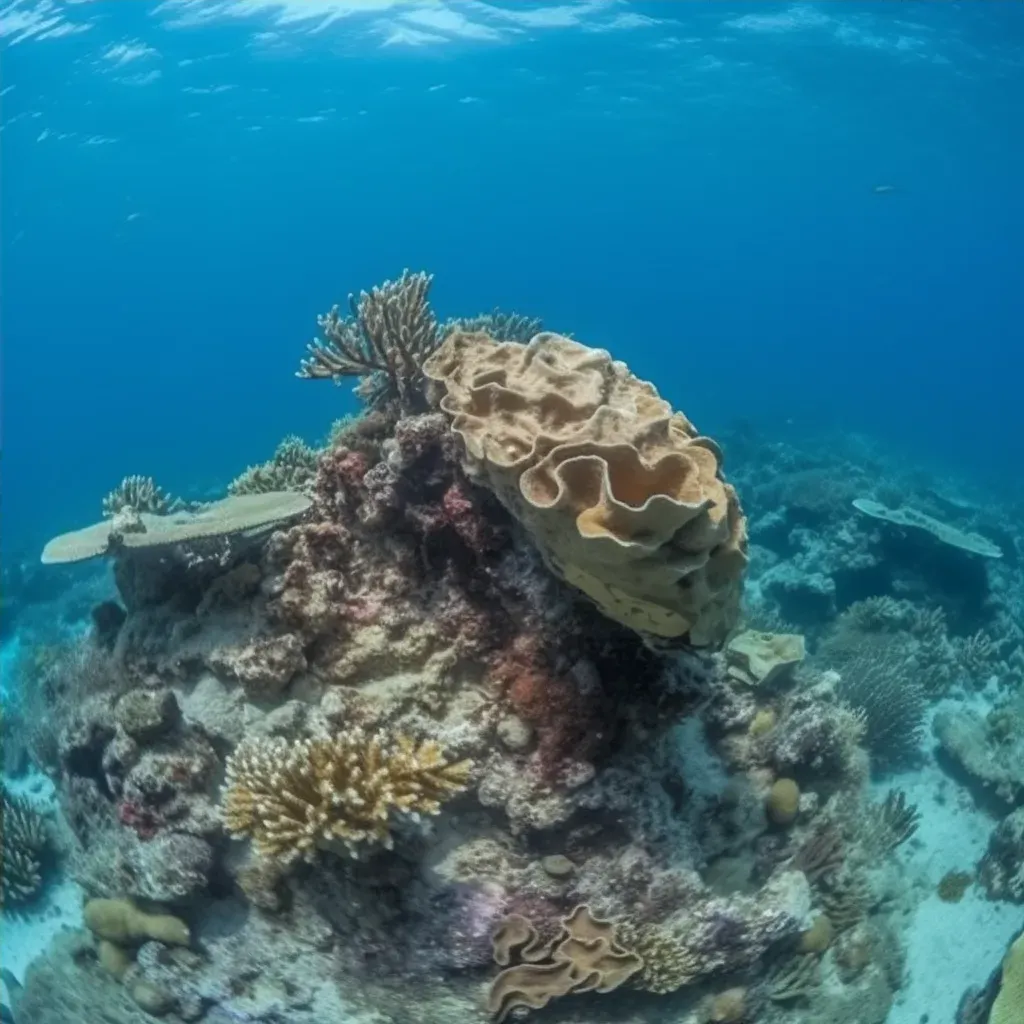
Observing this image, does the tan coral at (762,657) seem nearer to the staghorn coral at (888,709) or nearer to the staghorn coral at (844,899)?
the staghorn coral at (844,899)

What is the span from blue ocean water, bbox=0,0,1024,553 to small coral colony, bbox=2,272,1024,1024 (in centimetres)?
2695

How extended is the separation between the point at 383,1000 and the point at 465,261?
430 ft

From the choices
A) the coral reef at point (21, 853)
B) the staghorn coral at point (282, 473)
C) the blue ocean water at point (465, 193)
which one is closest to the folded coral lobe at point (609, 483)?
the staghorn coral at point (282, 473)

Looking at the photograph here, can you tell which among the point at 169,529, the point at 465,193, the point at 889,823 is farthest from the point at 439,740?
the point at 465,193

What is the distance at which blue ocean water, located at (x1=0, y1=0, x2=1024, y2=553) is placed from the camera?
118ft

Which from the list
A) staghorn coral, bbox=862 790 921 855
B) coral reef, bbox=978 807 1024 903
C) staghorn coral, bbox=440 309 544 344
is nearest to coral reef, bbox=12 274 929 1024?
staghorn coral, bbox=862 790 921 855

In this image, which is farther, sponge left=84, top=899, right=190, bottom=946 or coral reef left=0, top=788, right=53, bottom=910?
coral reef left=0, top=788, right=53, bottom=910

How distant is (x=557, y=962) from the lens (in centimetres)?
505

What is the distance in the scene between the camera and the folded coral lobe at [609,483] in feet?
Result: 13.5

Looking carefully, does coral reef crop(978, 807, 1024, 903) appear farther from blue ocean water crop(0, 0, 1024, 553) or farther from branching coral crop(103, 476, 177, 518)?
blue ocean water crop(0, 0, 1024, 553)

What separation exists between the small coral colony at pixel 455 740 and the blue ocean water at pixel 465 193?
2695 cm

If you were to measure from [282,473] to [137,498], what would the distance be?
1.89 m

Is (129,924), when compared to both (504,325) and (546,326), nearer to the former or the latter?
(504,325)

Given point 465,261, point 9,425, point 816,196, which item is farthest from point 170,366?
point 816,196
